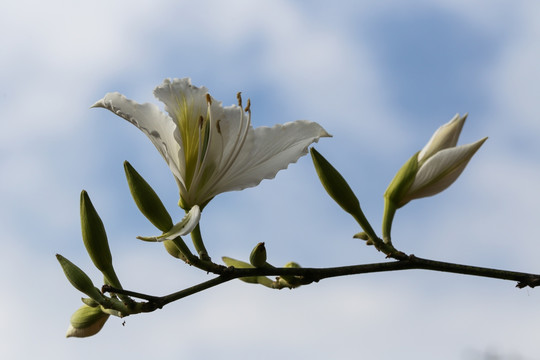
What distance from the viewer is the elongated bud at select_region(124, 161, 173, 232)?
2037 mm

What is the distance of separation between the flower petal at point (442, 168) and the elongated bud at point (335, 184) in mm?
227

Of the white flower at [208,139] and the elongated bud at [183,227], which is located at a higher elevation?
the white flower at [208,139]

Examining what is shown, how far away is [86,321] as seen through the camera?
84.5 inches

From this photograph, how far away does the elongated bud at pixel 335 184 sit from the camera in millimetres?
2094

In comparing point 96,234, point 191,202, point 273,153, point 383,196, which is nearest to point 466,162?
point 383,196

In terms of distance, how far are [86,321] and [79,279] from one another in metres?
0.18

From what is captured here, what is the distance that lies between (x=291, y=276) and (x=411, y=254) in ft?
1.38

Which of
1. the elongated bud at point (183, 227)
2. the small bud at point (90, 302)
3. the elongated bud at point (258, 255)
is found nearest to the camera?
the elongated bud at point (183, 227)

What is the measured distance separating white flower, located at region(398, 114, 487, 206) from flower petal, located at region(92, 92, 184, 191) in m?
0.83

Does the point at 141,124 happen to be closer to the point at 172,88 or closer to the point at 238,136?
the point at 172,88

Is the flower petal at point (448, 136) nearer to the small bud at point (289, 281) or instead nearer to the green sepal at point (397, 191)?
the green sepal at point (397, 191)

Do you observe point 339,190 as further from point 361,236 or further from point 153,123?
point 153,123

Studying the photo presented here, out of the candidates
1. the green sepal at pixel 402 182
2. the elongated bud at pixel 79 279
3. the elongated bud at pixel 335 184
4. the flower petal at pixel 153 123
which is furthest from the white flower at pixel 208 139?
the elongated bud at pixel 79 279

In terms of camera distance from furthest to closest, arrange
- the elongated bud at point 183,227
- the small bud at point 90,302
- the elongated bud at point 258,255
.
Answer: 1. the small bud at point 90,302
2. the elongated bud at point 258,255
3. the elongated bud at point 183,227
